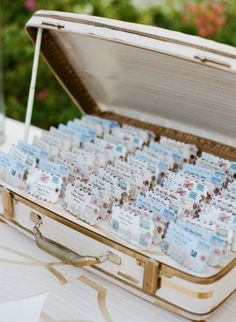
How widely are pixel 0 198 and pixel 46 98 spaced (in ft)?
5.53

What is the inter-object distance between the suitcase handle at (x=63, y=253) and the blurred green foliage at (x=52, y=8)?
66.0 inches

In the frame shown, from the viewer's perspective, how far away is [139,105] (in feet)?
4.74

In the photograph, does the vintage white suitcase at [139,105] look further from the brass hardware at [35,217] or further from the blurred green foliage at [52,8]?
the blurred green foliage at [52,8]

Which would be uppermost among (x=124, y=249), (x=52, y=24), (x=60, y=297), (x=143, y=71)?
(x=52, y=24)

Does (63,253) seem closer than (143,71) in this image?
Yes

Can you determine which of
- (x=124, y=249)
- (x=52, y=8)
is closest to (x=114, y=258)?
(x=124, y=249)

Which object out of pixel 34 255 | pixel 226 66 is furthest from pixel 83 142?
pixel 226 66

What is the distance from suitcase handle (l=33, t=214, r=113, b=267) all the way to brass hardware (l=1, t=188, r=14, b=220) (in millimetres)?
75

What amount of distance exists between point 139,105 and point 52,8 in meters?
1.52

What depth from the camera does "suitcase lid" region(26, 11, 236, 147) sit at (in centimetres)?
101

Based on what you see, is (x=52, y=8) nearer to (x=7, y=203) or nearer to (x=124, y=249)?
(x=7, y=203)

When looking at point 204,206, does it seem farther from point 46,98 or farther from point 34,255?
point 46,98

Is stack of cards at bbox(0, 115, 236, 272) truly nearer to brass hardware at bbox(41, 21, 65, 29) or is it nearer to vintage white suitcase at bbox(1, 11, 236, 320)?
vintage white suitcase at bbox(1, 11, 236, 320)

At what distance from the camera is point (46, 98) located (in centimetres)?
279
